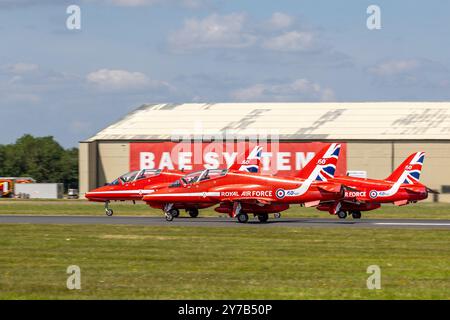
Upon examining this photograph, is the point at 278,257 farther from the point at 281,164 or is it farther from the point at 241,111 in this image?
the point at 241,111

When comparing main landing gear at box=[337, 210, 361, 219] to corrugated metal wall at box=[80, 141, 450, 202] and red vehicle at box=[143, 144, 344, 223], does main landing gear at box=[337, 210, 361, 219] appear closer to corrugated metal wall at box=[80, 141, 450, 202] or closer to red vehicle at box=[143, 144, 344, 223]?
red vehicle at box=[143, 144, 344, 223]

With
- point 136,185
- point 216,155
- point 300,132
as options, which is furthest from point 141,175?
point 300,132

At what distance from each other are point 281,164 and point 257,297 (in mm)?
70624

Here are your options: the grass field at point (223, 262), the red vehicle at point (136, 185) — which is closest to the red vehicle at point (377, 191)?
the red vehicle at point (136, 185)

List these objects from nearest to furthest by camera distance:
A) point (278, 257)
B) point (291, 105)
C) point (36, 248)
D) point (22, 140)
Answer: point (278, 257) < point (36, 248) < point (291, 105) < point (22, 140)

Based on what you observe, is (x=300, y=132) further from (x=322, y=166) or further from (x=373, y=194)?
(x=322, y=166)

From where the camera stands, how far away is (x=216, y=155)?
89.8 m

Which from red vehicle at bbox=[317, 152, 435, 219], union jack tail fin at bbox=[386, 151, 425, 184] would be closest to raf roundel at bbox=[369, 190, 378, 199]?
red vehicle at bbox=[317, 152, 435, 219]

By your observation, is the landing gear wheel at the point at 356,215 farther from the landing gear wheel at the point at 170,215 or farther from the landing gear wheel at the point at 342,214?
the landing gear wheel at the point at 170,215

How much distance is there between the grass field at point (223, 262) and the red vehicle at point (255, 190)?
5.09 metres

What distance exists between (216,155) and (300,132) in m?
8.75

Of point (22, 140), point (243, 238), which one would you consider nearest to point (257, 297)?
point (243, 238)

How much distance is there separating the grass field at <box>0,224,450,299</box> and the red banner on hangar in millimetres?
49979
